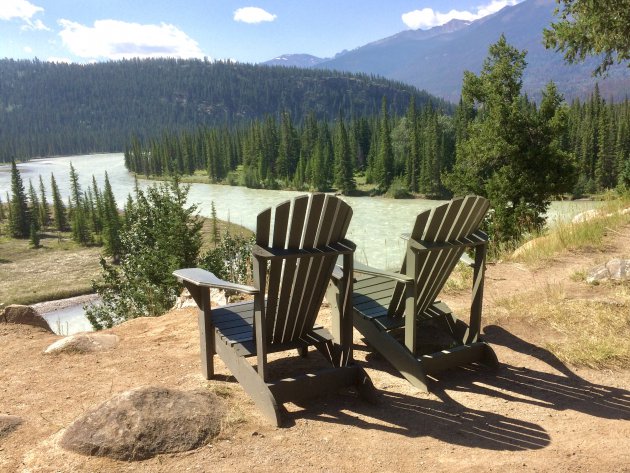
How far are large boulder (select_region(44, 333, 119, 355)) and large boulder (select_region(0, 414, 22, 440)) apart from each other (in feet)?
4.11

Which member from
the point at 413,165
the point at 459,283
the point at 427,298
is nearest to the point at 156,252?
the point at 459,283

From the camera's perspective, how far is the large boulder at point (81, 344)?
4.32 m

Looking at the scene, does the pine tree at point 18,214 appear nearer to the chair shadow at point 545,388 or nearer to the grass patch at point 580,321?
the grass patch at point 580,321

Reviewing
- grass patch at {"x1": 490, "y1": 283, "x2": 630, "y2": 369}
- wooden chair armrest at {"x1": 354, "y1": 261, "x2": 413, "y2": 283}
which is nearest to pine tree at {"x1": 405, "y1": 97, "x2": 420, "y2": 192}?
grass patch at {"x1": 490, "y1": 283, "x2": 630, "y2": 369}

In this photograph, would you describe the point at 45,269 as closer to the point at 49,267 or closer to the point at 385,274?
the point at 49,267

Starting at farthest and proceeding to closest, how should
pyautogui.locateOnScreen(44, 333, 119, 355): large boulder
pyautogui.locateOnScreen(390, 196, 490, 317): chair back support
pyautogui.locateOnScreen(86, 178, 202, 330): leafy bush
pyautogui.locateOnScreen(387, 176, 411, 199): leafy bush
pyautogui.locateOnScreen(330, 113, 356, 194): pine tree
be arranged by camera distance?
pyautogui.locateOnScreen(330, 113, 356, 194): pine tree → pyautogui.locateOnScreen(387, 176, 411, 199): leafy bush → pyautogui.locateOnScreen(86, 178, 202, 330): leafy bush → pyautogui.locateOnScreen(44, 333, 119, 355): large boulder → pyautogui.locateOnScreen(390, 196, 490, 317): chair back support

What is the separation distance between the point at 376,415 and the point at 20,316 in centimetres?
407

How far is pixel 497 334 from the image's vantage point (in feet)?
14.3

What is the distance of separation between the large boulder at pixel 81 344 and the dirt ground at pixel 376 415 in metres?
0.10

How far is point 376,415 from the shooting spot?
3104 millimetres

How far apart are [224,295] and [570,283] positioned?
392cm

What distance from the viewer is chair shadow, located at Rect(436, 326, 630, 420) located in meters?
3.15

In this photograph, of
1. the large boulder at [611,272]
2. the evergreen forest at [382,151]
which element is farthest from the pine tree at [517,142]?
the evergreen forest at [382,151]

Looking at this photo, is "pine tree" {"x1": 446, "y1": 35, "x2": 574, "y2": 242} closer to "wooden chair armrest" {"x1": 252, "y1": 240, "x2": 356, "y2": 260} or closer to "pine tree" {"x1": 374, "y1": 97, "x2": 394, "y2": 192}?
"wooden chair armrest" {"x1": 252, "y1": 240, "x2": 356, "y2": 260}
